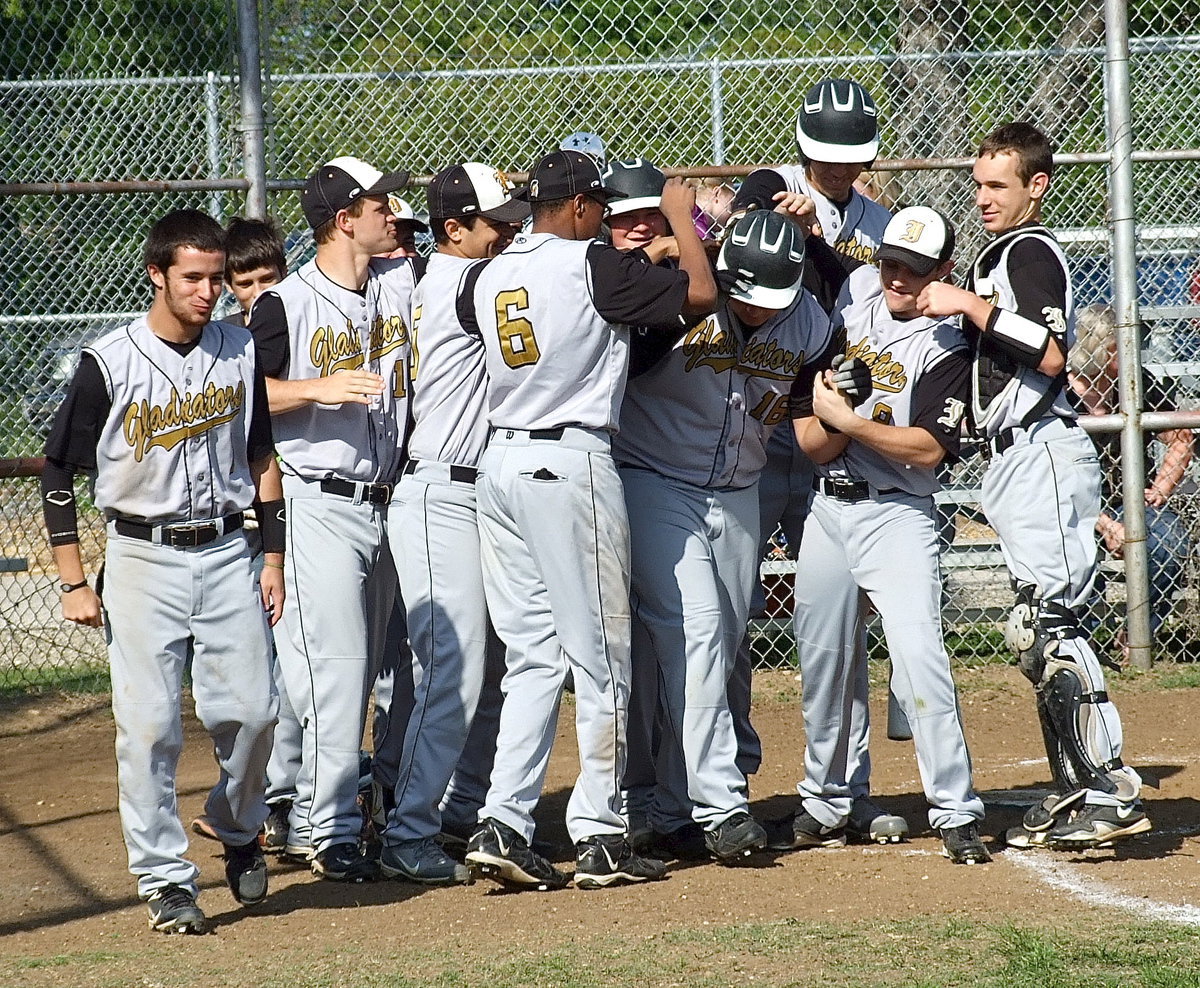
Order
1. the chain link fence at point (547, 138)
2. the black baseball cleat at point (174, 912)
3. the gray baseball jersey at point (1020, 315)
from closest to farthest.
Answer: the black baseball cleat at point (174, 912)
the gray baseball jersey at point (1020, 315)
the chain link fence at point (547, 138)

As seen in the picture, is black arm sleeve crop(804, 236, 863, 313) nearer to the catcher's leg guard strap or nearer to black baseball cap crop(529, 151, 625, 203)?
black baseball cap crop(529, 151, 625, 203)

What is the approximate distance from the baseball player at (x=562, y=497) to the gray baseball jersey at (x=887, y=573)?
0.68m

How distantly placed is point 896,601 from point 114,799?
9.95 ft

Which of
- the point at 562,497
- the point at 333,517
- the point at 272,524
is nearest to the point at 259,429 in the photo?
the point at 272,524

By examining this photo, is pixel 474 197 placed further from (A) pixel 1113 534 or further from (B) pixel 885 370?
(A) pixel 1113 534

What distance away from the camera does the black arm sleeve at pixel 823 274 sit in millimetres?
5051

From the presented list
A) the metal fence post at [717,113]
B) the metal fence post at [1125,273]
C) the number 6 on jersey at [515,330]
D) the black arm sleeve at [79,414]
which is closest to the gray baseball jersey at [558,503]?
the number 6 on jersey at [515,330]

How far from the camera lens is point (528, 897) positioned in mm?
4391

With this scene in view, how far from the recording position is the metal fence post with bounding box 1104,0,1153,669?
706cm

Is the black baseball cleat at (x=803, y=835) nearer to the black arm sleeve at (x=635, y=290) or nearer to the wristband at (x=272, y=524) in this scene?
the black arm sleeve at (x=635, y=290)

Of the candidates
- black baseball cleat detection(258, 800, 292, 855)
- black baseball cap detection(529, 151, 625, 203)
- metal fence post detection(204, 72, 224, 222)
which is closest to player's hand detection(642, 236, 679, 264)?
black baseball cap detection(529, 151, 625, 203)

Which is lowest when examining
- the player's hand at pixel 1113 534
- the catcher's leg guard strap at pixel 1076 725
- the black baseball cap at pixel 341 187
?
the catcher's leg guard strap at pixel 1076 725

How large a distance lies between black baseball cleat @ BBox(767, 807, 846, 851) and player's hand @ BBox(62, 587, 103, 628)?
2131mm

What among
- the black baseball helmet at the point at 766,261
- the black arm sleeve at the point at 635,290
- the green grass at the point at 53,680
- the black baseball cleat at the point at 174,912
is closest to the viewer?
the black baseball cleat at the point at 174,912
